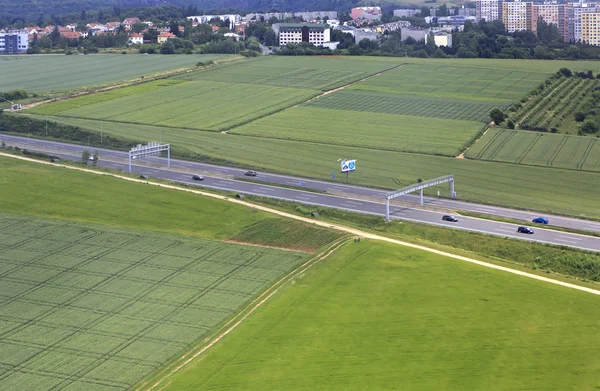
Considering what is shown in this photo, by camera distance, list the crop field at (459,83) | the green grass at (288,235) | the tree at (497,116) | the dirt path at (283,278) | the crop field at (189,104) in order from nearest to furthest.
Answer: the dirt path at (283,278), the green grass at (288,235), the tree at (497,116), the crop field at (189,104), the crop field at (459,83)

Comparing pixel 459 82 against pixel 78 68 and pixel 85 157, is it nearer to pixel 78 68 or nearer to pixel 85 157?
pixel 78 68

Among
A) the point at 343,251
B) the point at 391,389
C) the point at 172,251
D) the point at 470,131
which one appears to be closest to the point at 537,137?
the point at 470,131

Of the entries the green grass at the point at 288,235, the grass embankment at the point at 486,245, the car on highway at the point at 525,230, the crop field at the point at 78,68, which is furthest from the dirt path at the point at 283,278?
the crop field at the point at 78,68

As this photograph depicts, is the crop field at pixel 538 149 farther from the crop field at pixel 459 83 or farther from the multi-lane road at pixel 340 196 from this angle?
the crop field at pixel 459 83

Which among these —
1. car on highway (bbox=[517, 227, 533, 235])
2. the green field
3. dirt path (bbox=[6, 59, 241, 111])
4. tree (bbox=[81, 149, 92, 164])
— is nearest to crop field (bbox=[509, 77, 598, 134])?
the green field

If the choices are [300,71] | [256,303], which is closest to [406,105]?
[300,71]

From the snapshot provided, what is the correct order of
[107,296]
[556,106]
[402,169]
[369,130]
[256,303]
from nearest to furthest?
[256,303], [107,296], [402,169], [369,130], [556,106]

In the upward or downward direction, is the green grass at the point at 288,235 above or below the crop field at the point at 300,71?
below

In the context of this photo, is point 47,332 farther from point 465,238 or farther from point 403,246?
point 465,238

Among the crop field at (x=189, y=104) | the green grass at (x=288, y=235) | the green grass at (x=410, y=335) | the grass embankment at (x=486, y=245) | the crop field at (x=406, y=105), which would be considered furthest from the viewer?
Answer: the crop field at (x=406, y=105)
